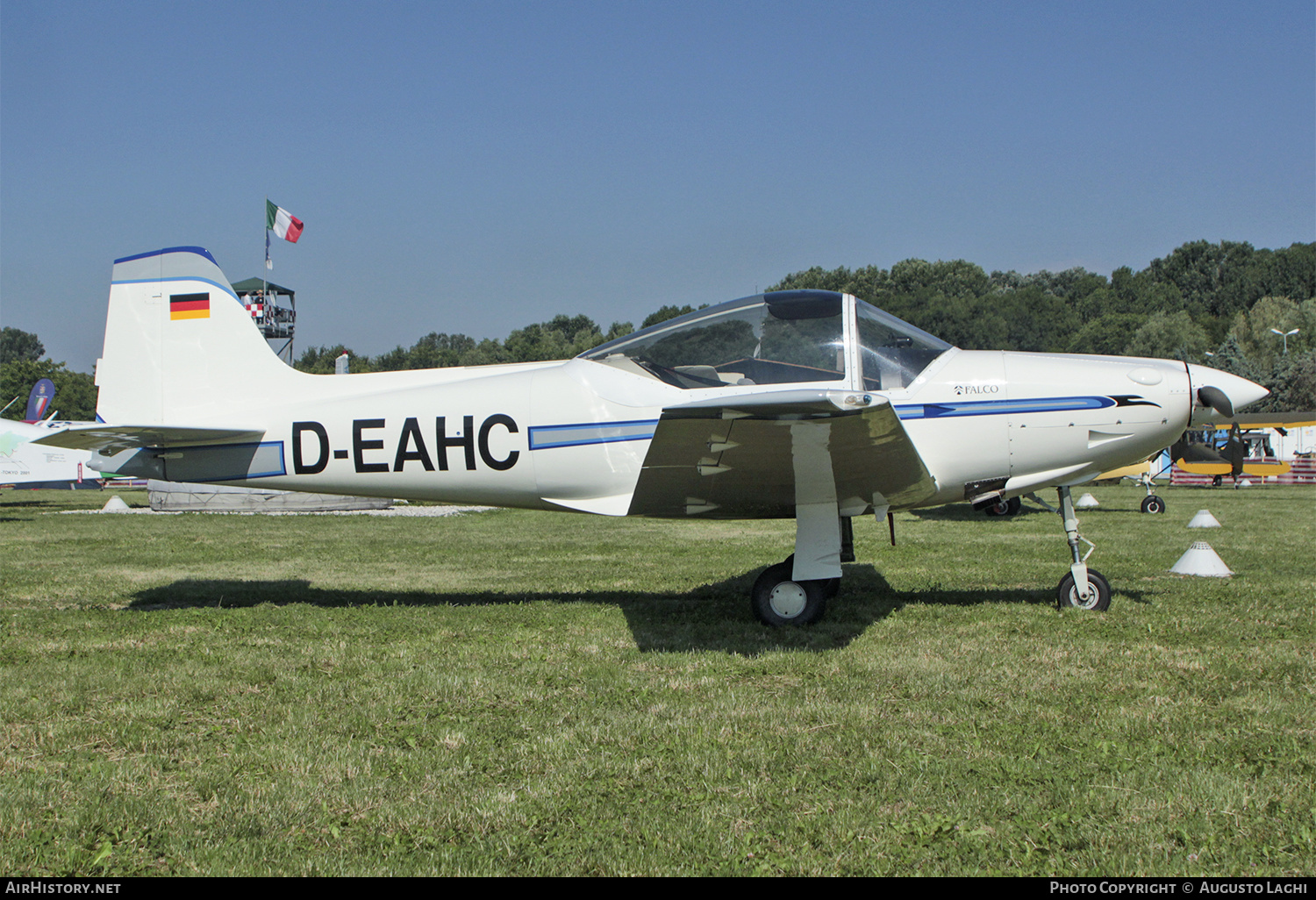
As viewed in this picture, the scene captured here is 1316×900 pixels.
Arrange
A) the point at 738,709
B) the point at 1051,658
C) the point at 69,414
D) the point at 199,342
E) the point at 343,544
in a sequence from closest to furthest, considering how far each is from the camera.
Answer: the point at 738,709, the point at 1051,658, the point at 199,342, the point at 343,544, the point at 69,414

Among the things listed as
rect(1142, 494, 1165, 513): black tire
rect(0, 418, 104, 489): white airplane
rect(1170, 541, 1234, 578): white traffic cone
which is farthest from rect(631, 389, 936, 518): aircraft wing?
rect(0, 418, 104, 489): white airplane

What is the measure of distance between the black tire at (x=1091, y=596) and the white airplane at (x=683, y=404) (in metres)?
0.01

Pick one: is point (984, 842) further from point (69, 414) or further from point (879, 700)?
point (69, 414)

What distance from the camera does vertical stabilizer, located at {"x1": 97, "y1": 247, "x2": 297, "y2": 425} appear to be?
7012mm

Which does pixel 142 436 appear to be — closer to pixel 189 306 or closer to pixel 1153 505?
pixel 189 306

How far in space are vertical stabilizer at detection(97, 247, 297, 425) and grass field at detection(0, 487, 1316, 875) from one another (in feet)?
5.46

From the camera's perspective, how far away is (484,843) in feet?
9.36

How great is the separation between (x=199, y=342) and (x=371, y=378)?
1458 mm

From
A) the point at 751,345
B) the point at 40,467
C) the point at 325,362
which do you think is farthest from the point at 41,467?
the point at 325,362

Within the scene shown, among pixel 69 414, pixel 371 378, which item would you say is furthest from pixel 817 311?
pixel 69 414

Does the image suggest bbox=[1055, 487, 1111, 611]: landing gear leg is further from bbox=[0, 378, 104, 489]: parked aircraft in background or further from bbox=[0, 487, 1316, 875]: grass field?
bbox=[0, 378, 104, 489]: parked aircraft in background

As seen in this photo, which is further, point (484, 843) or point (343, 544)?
point (343, 544)

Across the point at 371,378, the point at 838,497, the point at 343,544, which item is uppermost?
the point at 371,378

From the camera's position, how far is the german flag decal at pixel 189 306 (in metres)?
7.11
